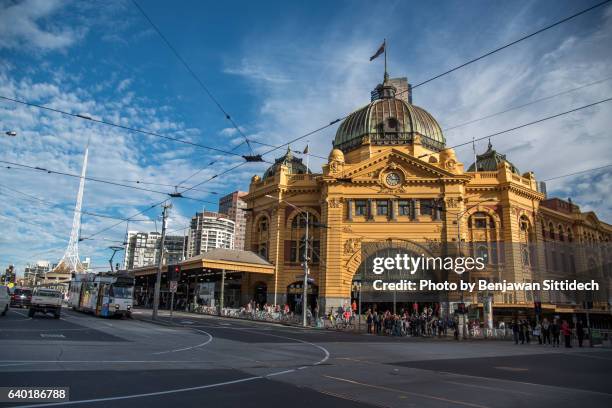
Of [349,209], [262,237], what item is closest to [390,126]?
[349,209]

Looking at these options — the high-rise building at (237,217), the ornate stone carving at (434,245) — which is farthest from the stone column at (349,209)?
the high-rise building at (237,217)

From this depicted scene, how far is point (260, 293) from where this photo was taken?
5559 cm

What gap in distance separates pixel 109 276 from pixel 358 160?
2975 cm

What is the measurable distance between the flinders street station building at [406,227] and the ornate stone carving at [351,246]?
0.34ft

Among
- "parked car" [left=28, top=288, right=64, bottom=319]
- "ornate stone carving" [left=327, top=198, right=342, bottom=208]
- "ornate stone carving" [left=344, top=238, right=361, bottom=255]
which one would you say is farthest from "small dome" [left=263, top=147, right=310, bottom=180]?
"parked car" [left=28, top=288, right=64, bottom=319]

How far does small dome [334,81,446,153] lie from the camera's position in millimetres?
Result: 53281

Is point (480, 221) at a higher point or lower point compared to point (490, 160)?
lower

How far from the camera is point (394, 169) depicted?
1893 inches

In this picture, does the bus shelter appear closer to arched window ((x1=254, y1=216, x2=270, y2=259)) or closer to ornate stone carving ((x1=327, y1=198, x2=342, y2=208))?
arched window ((x1=254, y1=216, x2=270, y2=259))

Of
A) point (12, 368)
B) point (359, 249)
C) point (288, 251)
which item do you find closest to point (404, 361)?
point (12, 368)

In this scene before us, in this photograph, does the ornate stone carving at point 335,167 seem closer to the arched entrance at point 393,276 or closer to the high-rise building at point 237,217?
the arched entrance at point 393,276

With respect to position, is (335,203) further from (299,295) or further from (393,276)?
(299,295)

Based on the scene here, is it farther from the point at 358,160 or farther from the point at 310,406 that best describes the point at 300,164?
the point at 310,406

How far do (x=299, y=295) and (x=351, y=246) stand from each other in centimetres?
874
